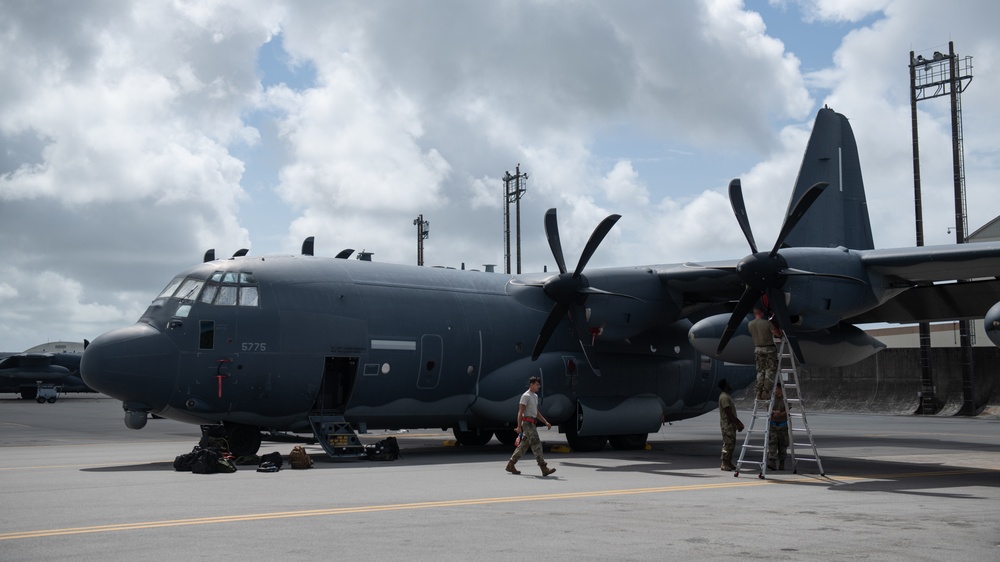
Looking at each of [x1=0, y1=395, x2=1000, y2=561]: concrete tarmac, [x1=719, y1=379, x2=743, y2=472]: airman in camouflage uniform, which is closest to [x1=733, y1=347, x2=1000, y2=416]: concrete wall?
[x1=0, y1=395, x2=1000, y2=561]: concrete tarmac

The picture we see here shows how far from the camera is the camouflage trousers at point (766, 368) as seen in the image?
16.8m

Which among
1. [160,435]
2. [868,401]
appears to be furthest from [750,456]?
[868,401]

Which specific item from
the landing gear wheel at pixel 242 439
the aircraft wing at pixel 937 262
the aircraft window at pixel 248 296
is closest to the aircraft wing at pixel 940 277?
the aircraft wing at pixel 937 262

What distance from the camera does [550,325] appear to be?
827 inches

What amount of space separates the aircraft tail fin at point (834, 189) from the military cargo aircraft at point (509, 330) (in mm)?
48

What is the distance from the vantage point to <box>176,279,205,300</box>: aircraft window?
1836cm

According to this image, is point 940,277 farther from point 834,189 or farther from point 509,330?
point 509,330

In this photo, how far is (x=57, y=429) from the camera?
3266 cm

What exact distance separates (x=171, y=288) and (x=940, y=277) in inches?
599

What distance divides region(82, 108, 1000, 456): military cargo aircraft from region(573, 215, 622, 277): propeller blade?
0.13 ft


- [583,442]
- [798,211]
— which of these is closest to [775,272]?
[798,211]

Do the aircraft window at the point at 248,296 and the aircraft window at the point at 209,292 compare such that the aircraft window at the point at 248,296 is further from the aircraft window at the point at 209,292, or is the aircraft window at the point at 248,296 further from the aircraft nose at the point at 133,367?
the aircraft nose at the point at 133,367

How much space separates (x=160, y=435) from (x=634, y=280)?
1713 cm

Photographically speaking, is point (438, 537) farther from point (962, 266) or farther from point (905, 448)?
point (905, 448)
